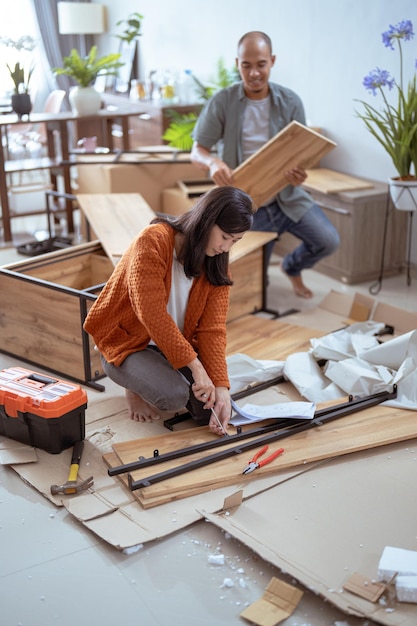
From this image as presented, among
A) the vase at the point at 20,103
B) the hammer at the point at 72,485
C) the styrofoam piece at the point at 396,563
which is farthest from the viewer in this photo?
the vase at the point at 20,103

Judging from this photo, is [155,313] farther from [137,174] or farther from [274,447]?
[137,174]

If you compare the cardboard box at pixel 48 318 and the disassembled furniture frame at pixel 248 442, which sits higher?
the cardboard box at pixel 48 318

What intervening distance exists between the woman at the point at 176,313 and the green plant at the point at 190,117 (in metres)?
2.67

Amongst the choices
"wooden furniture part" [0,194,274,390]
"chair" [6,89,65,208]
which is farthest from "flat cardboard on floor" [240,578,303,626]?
"chair" [6,89,65,208]

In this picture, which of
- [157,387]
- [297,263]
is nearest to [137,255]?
[157,387]

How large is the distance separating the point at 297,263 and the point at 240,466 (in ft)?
6.13

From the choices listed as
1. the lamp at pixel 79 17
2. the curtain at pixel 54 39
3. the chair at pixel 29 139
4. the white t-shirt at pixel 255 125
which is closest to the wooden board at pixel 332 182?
the white t-shirt at pixel 255 125

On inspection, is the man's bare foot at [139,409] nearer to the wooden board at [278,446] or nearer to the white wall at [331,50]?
the wooden board at [278,446]

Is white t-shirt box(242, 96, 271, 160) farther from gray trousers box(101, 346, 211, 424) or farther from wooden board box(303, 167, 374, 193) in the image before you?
gray trousers box(101, 346, 211, 424)

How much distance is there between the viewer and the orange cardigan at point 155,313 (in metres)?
2.62

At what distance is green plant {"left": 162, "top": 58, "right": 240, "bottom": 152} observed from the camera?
5.49 metres

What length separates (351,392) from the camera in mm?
3031

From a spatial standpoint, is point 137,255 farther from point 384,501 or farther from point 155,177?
point 155,177

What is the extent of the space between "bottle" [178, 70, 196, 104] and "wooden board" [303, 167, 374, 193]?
2.00m
